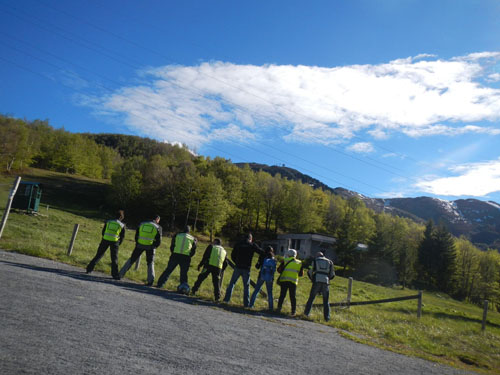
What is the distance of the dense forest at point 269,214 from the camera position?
210 feet

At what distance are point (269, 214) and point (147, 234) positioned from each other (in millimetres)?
69996

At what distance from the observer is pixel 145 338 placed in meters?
5.56

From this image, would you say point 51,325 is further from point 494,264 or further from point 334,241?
point 494,264

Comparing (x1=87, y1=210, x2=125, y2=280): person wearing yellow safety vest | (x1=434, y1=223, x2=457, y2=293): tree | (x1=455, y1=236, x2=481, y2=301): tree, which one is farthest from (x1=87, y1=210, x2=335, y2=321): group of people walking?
(x1=455, y1=236, x2=481, y2=301): tree

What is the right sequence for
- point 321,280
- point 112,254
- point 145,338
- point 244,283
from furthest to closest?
point 321,280
point 244,283
point 112,254
point 145,338

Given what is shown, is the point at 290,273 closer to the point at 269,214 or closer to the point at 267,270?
the point at 267,270

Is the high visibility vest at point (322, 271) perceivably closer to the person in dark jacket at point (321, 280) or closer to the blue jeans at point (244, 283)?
the person in dark jacket at point (321, 280)

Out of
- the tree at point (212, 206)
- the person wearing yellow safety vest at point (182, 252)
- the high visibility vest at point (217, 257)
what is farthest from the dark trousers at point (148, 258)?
the tree at point (212, 206)

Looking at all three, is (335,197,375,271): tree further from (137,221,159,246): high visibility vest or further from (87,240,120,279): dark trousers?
(87,240,120,279): dark trousers

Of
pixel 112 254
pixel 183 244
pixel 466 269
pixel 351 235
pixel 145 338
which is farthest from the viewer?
pixel 466 269

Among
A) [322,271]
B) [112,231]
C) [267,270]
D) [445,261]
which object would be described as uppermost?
[445,261]

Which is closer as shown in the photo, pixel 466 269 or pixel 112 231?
pixel 112 231

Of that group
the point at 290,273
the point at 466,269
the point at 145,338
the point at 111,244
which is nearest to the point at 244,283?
the point at 290,273

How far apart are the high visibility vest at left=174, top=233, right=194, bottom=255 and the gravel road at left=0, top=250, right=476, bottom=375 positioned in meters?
1.76
